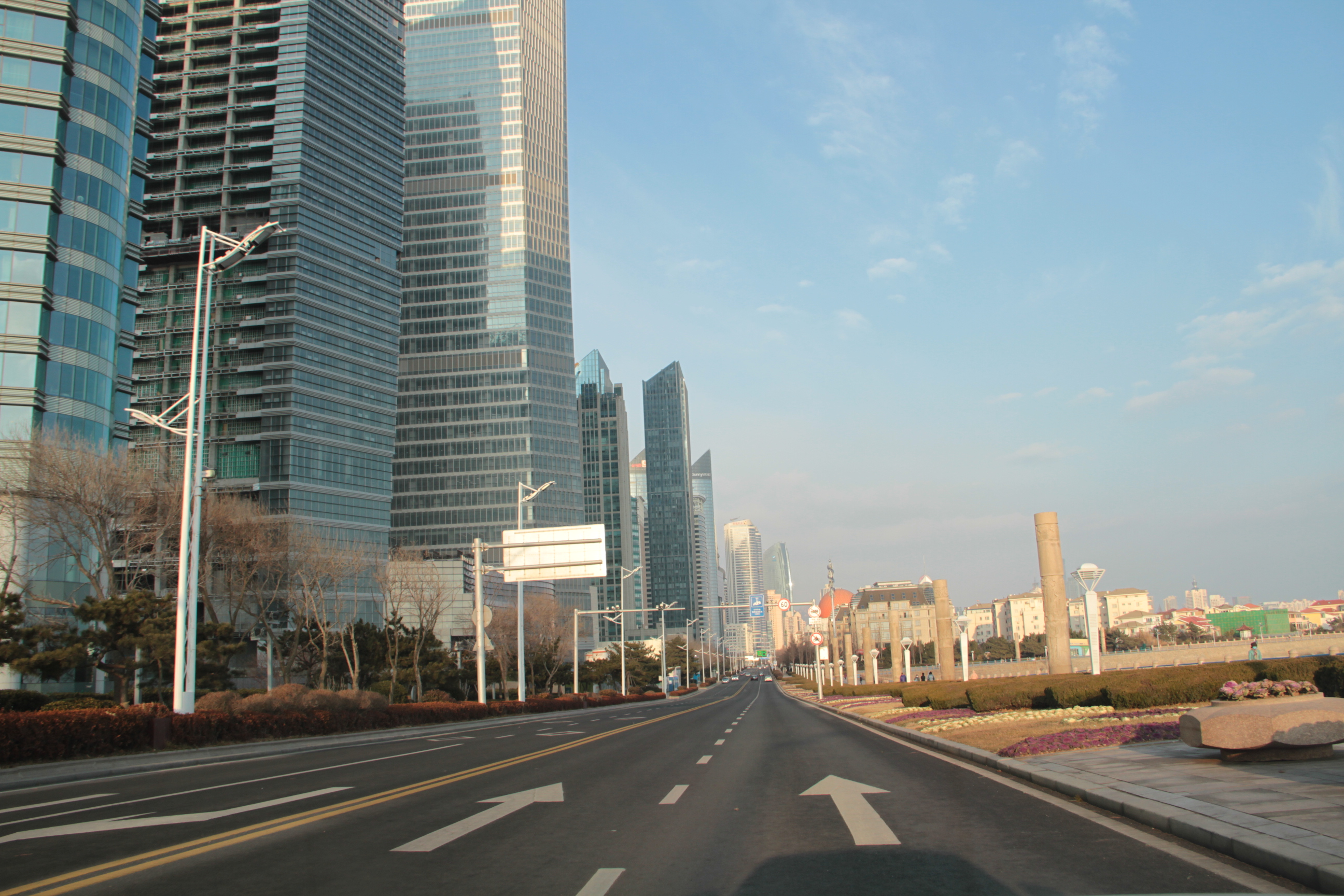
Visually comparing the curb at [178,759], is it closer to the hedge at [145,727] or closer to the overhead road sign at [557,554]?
the hedge at [145,727]

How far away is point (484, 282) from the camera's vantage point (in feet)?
552

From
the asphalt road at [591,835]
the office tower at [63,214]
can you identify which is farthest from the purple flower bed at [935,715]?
the office tower at [63,214]

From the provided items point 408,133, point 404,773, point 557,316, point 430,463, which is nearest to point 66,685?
point 404,773

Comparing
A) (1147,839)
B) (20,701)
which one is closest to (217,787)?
(1147,839)

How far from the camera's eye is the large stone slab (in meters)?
10.1

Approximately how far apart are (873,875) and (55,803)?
1201 cm

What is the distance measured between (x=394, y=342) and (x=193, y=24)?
52931 mm

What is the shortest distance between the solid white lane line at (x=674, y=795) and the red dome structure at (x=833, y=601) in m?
53.6

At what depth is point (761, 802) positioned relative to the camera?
36.8ft

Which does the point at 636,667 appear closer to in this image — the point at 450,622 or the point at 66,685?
the point at 450,622

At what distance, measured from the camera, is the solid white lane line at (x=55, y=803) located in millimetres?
12055

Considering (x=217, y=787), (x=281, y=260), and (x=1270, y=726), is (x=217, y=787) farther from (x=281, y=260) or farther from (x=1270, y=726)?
(x=281, y=260)

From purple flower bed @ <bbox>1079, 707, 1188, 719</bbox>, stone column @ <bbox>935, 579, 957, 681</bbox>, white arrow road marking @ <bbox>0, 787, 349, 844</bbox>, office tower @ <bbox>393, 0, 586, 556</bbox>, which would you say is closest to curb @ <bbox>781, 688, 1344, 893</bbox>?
purple flower bed @ <bbox>1079, 707, 1188, 719</bbox>

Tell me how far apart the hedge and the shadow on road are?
19310mm
